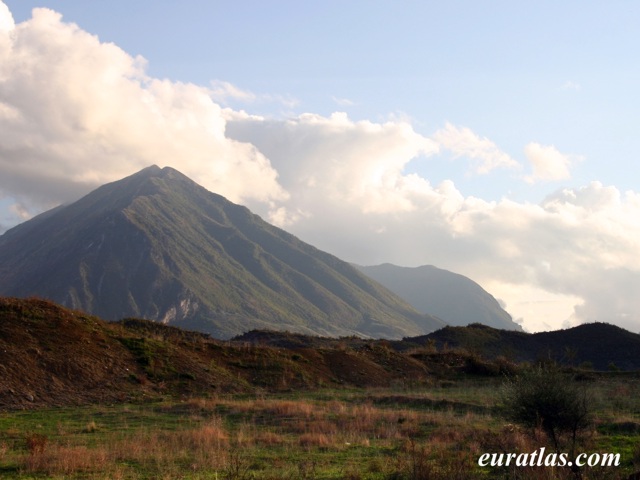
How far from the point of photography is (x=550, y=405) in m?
16.3

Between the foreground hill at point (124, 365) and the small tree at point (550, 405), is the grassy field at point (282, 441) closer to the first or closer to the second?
the small tree at point (550, 405)

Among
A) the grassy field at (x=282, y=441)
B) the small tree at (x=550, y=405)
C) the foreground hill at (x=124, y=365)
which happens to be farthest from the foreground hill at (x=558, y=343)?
the small tree at (x=550, y=405)

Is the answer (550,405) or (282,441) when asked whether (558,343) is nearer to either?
(550,405)

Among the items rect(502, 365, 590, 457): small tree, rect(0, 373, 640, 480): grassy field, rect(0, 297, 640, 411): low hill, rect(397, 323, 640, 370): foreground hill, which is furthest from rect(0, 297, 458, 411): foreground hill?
rect(397, 323, 640, 370): foreground hill

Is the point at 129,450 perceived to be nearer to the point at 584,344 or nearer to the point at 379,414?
the point at 379,414

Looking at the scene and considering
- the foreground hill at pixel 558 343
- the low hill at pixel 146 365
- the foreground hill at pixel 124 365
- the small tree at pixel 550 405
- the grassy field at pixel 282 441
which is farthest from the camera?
the foreground hill at pixel 558 343

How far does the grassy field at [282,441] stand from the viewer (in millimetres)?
14156

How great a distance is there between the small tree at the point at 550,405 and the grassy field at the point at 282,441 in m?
0.62

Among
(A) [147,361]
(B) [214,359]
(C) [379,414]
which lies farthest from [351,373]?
(C) [379,414]

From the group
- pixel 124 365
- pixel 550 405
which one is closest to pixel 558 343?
pixel 124 365

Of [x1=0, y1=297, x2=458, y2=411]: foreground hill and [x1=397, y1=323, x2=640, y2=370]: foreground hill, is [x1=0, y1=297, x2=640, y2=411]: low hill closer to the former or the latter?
[x1=0, y1=297, x2=458, y2=411]: foreground hill

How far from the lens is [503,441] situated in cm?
1739

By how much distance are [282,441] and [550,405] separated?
27.0 feet

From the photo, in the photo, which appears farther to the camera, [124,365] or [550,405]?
Result: [124,365]
